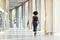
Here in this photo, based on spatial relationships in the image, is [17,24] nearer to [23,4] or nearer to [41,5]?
[23,4]

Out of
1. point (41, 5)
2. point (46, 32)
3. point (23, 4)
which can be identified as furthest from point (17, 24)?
point (46, 32)

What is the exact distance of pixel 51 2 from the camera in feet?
46.0

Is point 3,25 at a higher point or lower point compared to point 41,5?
lower
